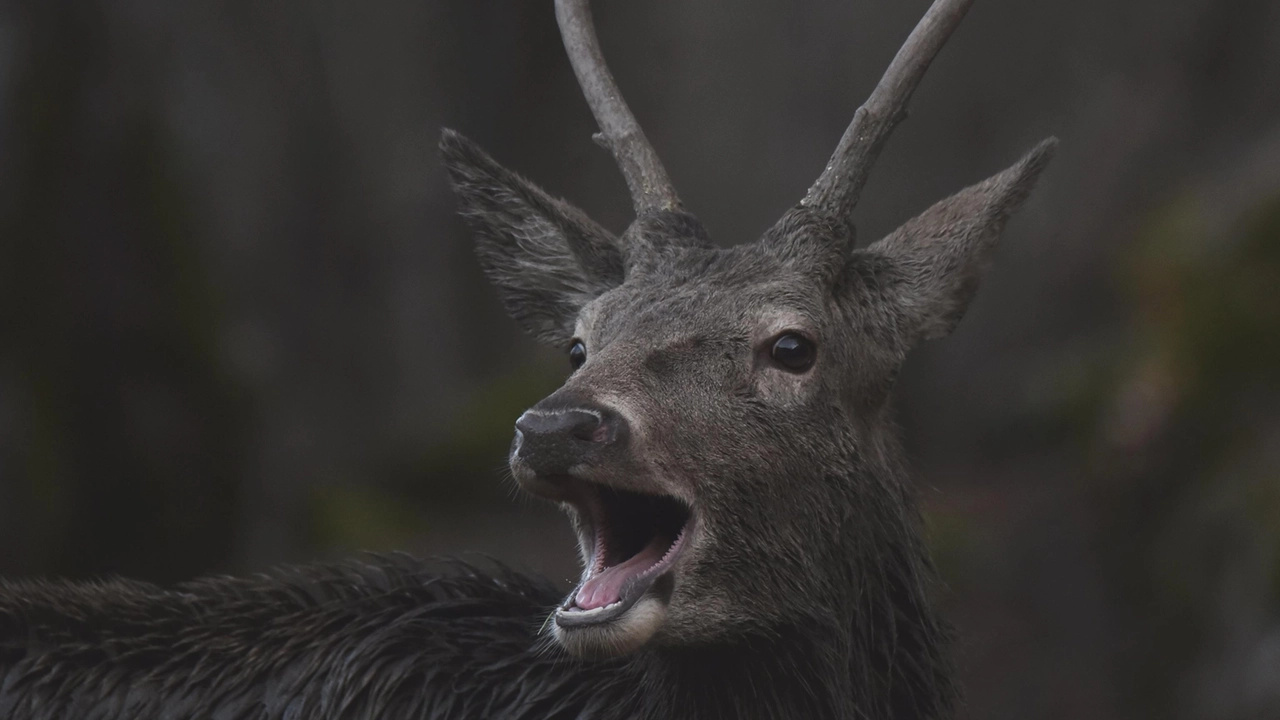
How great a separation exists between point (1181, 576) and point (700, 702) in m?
6.35

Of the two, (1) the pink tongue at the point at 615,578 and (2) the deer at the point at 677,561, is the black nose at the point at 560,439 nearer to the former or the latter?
(2) the deer at the point at 677,561

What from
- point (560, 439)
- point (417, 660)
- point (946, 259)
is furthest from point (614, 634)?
point (946, 259)

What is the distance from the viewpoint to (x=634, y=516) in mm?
4199

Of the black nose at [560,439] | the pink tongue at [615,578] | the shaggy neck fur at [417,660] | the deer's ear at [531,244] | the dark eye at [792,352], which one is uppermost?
the deer's ear at [531,244]

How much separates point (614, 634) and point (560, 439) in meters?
0.49

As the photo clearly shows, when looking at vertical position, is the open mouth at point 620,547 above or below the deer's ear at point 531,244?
below

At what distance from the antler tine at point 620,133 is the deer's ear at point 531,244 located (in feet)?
0.68

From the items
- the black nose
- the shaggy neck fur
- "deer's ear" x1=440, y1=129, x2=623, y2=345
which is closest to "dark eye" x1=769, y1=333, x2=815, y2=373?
the shaggy neck fur

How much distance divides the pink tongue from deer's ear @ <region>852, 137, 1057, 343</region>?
1.27 meters

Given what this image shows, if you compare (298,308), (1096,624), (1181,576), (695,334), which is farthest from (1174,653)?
(298,308)

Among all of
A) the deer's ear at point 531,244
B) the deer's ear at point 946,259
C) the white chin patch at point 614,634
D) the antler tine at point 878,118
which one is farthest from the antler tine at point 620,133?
the white chin patch at point 614,634

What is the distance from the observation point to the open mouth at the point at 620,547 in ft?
12.6

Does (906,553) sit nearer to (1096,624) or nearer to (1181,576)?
(1181,576)

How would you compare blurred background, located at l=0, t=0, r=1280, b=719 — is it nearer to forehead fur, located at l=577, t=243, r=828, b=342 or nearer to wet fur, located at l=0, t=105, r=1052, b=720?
wet fur, located at l=0, t=105, r=1052, b=720
